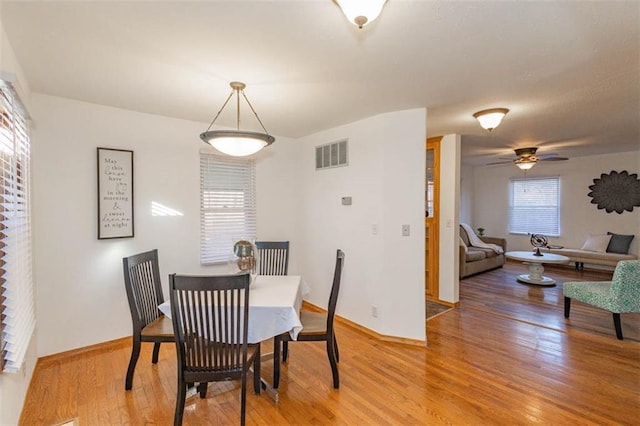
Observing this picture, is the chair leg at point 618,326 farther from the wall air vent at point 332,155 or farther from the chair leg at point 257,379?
the chair leg at point 257,379

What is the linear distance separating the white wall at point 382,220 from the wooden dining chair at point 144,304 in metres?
2.03

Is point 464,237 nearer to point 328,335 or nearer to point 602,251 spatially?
point 602,251

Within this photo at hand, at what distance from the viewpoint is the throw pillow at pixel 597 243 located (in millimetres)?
6152

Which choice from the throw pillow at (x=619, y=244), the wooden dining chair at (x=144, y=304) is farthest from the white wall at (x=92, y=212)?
the throw pillow at (x=619, y=244)

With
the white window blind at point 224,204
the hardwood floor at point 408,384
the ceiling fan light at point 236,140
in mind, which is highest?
the ceiling fan light at point 236,140

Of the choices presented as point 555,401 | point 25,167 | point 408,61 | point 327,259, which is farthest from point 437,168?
point 25,167

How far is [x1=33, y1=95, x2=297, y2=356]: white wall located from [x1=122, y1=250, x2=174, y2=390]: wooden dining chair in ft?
2.46

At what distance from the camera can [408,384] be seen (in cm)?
248

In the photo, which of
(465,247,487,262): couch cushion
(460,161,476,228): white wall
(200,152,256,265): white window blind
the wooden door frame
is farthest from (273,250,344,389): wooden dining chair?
(460,161,476,228): white wall

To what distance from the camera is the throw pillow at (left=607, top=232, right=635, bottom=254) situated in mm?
5953

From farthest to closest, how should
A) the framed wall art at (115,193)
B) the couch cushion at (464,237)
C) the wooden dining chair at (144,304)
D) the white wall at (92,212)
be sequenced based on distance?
the couch cushion at (464,237), the framed wall art at (115,193), the white wall at (92,212), the wooden dining chair at (144,304)

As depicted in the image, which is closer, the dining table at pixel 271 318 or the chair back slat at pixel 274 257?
the dining table at pixel 271 318

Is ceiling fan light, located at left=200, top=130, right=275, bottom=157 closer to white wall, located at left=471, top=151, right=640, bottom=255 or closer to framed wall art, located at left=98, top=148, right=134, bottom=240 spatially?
framed wall art, located at left=98, top=148, right=134, bottom=240

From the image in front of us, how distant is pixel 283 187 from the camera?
439 cm
